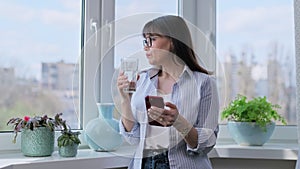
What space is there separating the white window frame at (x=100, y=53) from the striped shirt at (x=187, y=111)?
20 centimetres

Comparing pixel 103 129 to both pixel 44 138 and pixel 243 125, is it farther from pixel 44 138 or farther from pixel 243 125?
pixel 243 125

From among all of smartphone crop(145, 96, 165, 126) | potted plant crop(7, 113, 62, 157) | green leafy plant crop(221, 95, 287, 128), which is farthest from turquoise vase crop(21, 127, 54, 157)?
green leafy plant crop(221, 95, 287, 128)

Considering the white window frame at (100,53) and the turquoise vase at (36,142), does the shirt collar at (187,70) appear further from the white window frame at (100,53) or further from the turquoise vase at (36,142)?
the turquoise vase at (36,142)

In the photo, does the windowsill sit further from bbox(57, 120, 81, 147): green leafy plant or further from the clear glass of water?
the clear glass of water

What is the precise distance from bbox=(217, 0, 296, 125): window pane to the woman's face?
29.2 inches

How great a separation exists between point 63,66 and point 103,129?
370 millimetres

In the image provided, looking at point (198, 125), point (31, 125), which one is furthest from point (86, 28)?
point (198, 125)

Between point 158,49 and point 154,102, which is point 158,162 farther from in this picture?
point 158,49

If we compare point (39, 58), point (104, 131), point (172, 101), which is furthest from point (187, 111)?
point (39, 58)

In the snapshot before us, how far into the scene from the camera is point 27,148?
1.54m

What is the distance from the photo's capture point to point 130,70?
1.35 metres

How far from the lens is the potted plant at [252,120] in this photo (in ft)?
6.01

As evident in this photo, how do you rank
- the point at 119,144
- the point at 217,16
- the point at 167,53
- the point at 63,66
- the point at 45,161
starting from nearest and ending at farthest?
the point at 167,53
the point at 45,161
the point at 119,144
the point at 63,66
the point at 217,16

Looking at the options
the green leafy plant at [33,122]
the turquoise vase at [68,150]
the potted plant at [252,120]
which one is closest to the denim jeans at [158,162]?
the turquoise vase at [68,150]
